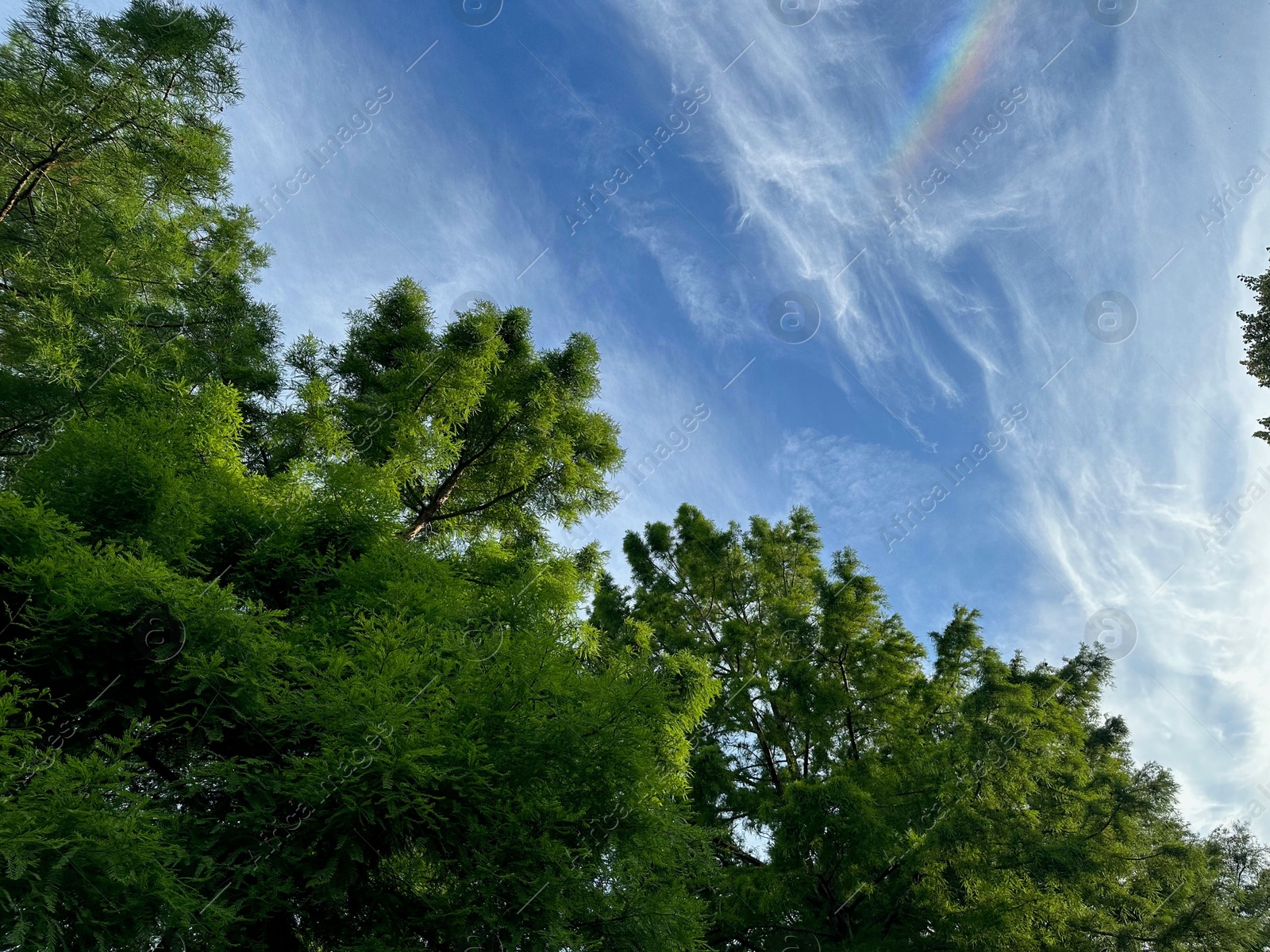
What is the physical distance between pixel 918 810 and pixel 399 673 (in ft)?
26.0

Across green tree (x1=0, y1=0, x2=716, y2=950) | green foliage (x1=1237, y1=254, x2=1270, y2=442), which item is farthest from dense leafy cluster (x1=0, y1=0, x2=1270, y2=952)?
green foliage (x1=1237, y1=254, x2=1270, y2=442)

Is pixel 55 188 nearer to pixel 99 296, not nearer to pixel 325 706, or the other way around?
pixel 99 296

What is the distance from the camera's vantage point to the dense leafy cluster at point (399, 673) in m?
4.64

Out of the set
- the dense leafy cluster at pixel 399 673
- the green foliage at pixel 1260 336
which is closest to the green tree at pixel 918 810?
the dense leafy cluster at pixel 399 673

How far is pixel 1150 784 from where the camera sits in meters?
11.5

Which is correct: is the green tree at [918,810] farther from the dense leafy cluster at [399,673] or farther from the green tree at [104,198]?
the green tree at [104,198]

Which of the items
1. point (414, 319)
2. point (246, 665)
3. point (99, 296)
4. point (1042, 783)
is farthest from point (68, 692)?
point (1042, 783)

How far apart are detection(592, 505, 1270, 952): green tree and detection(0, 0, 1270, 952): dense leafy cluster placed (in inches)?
2.6

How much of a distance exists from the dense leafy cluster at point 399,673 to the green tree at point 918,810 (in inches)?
2.6

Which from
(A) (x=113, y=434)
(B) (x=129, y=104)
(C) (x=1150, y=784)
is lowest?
(A) (x=113, y=434)

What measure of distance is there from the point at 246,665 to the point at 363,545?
2562 millimetres

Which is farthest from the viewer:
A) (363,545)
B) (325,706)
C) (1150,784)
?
(1150,784)

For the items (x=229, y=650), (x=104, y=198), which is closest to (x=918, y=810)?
(x=229, y=650)

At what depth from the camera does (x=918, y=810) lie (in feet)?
29.3
